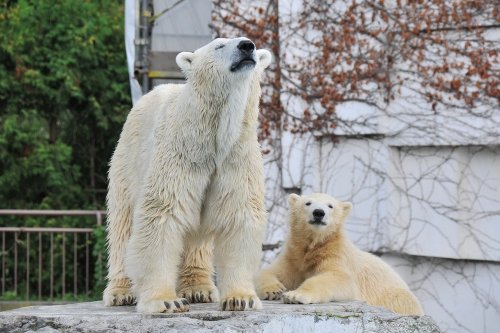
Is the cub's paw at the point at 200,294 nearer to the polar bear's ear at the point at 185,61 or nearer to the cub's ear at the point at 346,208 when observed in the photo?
the polar bear's ear at the point at 185,61

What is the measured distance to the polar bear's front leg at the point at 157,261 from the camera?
3.76m

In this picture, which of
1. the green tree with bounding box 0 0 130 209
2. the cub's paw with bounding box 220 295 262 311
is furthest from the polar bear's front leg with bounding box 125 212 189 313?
the green tree with bounding box 0 0 130 209

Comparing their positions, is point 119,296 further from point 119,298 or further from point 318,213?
point 318,213

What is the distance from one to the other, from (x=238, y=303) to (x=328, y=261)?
144 centimetres

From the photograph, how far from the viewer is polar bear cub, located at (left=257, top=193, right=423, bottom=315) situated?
5176 millimetres

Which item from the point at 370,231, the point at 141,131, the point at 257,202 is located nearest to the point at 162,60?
the point at 370,231

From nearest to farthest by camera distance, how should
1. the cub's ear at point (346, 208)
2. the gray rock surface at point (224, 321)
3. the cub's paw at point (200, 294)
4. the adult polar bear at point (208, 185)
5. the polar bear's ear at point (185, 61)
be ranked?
the gray rock surface at point (224, 321) → the adult polar bear at point (208, 185) → the polar bear's ear at point (185, 61) → the cub's paw at point (200, 294) → the cub's ear at point (346, 208)

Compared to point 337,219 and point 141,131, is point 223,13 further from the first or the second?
point 141,131

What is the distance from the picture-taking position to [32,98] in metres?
12.4

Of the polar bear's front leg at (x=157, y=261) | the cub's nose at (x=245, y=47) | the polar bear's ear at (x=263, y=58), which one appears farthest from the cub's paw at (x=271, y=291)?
the cub's nose at (x=245, y=47)

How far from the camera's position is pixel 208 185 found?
152 inches

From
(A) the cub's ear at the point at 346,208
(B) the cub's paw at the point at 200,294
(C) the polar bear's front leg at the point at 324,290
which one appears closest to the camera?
(B) the cub's paw at the point at 200,294

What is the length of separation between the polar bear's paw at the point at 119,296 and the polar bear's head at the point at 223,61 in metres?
1.12

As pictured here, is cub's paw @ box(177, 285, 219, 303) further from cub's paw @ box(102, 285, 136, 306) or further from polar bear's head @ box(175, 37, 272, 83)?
polar bear's head @ box(175, 37, 272, 83)
